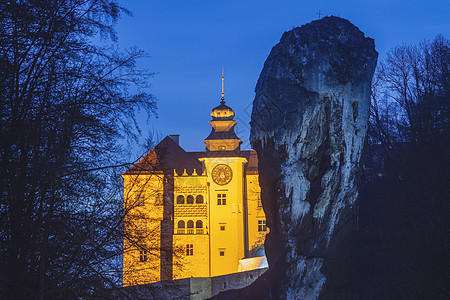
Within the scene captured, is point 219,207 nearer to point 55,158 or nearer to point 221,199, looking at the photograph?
point 221,199

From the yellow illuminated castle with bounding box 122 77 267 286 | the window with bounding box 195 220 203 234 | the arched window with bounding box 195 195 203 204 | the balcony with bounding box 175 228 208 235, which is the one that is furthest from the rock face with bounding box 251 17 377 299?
the arched window with bounding box 195 195 203 204

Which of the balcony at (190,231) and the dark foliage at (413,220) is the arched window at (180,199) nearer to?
the balcony at (190,231)

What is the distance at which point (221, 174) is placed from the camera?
46.5 m

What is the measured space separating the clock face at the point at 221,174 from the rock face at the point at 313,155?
30993 millimetres

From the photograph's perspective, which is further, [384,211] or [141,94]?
[384,211]

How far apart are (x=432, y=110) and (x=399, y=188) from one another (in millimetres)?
3188

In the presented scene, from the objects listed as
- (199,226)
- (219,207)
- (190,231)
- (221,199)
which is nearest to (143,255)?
(190,231)

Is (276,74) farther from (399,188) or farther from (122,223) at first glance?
(122,223)

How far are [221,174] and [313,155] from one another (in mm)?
31532

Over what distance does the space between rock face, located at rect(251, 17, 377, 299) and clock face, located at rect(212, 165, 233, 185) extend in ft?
102

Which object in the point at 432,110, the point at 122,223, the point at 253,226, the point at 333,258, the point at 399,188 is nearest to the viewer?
the point at 122,223

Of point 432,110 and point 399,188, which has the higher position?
point 432,110

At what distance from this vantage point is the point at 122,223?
710 centimetres

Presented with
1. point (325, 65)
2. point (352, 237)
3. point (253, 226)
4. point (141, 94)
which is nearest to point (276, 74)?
point (325, 65)
